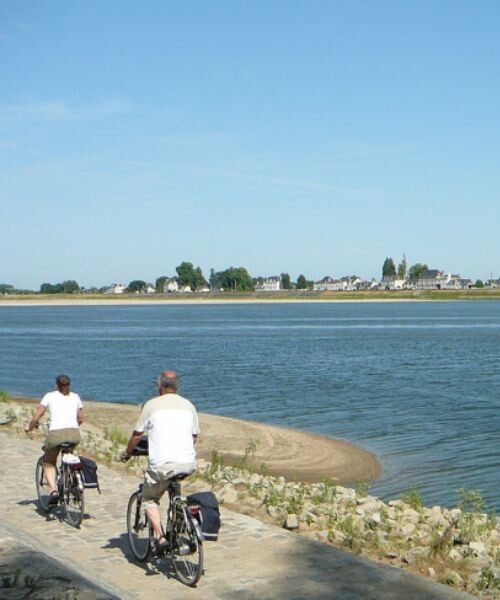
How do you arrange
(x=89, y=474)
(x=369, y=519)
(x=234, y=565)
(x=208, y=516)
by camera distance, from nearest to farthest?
(x=208, y=516), (x=234, y=565), (x=89, y=474), (x=369, y=519)

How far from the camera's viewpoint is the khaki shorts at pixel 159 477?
8.63 meters

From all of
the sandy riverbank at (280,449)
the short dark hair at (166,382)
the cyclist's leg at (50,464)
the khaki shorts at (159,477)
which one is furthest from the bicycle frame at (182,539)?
the sandy riverbank at (280,449)

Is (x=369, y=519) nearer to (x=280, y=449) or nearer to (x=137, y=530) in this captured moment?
(x=137, y=530)

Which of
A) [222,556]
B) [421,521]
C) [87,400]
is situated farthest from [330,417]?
[222,556]

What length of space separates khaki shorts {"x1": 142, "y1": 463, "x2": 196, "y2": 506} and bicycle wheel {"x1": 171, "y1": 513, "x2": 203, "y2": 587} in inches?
15.3

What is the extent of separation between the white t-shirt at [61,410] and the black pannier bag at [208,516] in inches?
136

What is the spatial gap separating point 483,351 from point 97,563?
179ft

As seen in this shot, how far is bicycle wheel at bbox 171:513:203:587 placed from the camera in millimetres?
8414

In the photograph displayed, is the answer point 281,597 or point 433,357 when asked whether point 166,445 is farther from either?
point 433,357

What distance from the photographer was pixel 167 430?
861cm

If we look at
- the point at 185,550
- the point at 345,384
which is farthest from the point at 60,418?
the point at 345,384

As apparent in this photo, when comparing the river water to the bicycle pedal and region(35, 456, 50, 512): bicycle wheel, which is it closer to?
region(35, 456, 50, 512): bicycle wheel

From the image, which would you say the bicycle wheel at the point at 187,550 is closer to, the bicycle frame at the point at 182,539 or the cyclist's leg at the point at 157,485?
the bicycle frame at the point at 182,539

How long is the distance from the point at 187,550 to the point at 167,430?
1.23m
